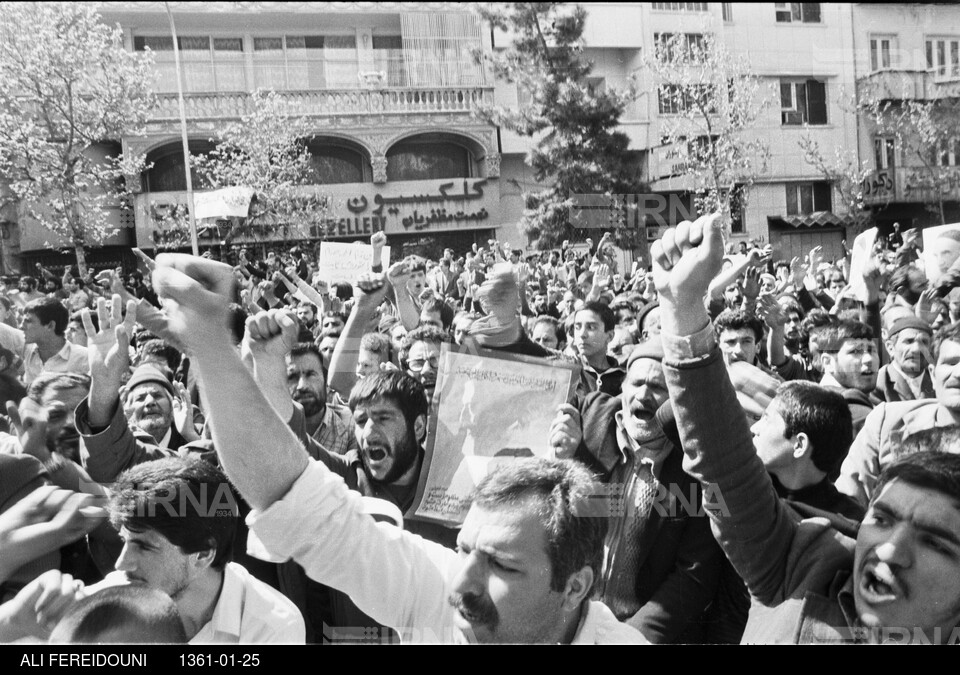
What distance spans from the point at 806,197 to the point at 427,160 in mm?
1797

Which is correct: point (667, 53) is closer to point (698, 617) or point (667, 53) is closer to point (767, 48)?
point (767, 48)

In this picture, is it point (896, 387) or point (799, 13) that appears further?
point (896, 387)

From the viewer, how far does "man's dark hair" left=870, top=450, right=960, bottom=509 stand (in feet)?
5.29

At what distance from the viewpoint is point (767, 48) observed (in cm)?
274

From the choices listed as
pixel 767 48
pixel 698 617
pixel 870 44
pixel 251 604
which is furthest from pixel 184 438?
pixel 870 44

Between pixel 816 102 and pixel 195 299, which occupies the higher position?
pixel 816 102

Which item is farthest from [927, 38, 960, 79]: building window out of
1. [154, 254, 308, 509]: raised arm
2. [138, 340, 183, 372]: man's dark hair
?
[138, 340, 183, 372]: man's dark hair

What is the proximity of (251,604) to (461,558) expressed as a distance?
0.51 metres

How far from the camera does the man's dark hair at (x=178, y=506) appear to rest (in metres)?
1.91

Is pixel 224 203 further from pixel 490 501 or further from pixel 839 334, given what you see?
pixel 839 334

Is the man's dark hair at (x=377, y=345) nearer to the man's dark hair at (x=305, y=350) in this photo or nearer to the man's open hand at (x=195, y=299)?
the man's dark hair at (x=305, y=350)

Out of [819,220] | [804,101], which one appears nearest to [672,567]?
[804,101]

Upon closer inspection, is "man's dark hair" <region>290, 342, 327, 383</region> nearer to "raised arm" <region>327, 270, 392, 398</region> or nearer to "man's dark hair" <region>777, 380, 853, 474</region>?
"raised arm" <region>327, 270, 392, 398</region>

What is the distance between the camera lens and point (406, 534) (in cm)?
177
